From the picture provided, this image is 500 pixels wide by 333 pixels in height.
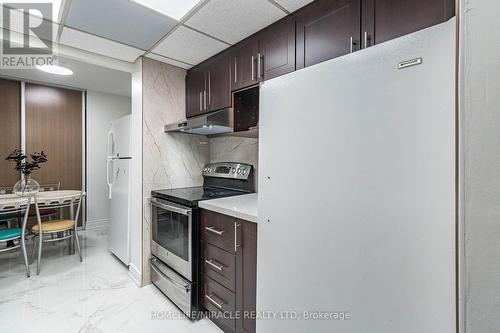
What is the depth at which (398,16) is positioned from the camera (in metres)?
1.09

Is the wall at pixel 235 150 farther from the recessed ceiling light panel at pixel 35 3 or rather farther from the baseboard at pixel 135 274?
the recessed ceiling light panel at pixel 35 3

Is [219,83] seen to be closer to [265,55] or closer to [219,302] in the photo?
[265,55]

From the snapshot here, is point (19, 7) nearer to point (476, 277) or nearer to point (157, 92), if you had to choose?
point (157, 92)

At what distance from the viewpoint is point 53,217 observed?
3.70 meters

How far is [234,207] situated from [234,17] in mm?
1335

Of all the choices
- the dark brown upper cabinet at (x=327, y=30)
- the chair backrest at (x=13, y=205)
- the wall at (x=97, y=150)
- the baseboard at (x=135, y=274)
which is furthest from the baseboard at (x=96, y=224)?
the dark brown upper cabinet at (x=327, y=30)

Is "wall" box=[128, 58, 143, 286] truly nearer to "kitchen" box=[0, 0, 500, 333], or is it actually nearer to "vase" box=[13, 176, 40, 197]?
"kitchen" box=[0, 0, 500, 333]

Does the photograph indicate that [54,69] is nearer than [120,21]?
No

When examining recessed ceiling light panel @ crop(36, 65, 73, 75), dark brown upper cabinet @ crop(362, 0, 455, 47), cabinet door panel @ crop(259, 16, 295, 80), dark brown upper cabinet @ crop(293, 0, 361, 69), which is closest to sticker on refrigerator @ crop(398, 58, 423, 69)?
dark brown upper cabinet @ crop(362, 0, 455, 47)

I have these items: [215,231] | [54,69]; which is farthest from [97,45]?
[215,231]

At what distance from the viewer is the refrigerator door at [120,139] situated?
255 cm

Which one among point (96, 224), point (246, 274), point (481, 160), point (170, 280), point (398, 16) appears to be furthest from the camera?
point (96, 224)

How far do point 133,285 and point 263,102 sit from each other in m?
2.27

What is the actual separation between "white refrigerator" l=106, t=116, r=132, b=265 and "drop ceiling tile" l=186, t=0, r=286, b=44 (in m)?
1.42
